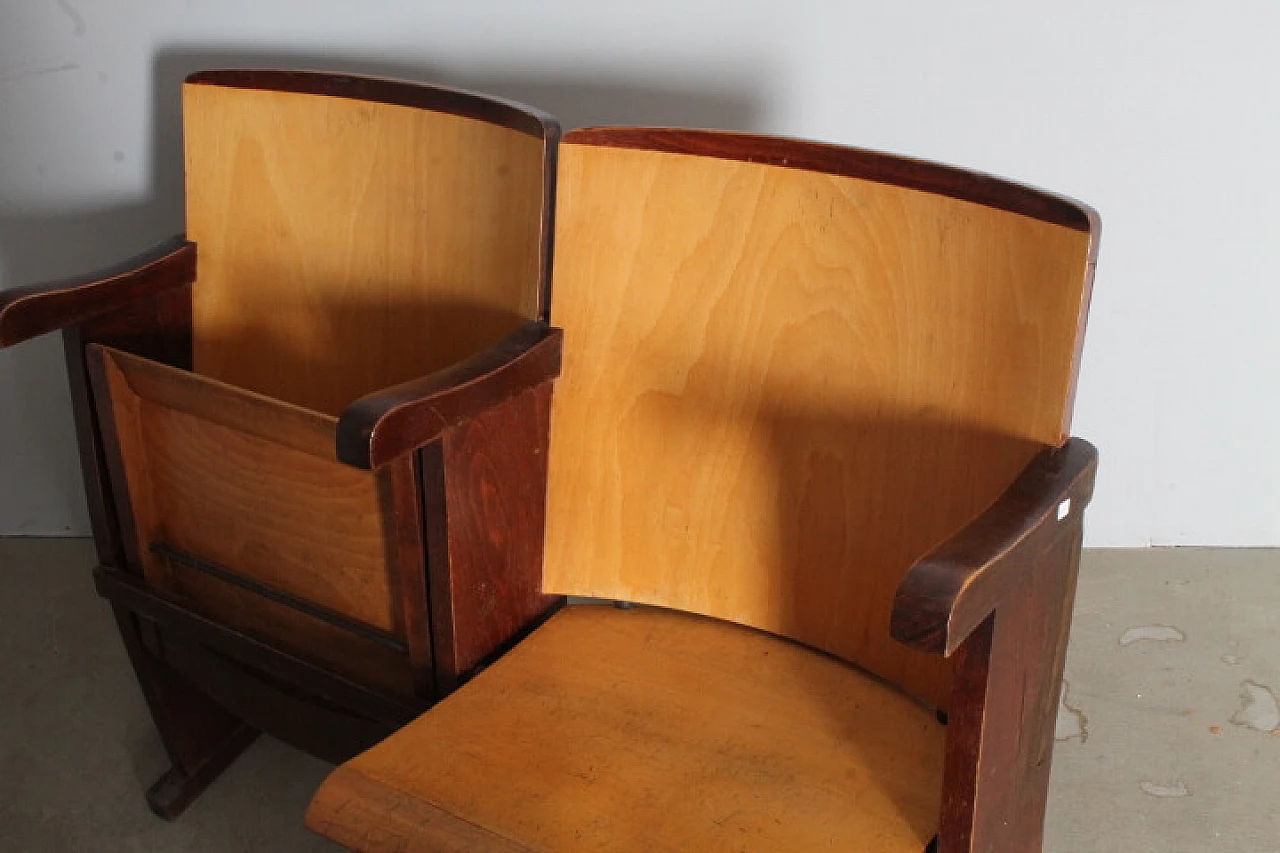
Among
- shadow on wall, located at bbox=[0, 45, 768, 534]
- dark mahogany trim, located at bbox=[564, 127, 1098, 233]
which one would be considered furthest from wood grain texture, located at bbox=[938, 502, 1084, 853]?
shadow on wall, located at bbox=[0, 45, 768, 534]

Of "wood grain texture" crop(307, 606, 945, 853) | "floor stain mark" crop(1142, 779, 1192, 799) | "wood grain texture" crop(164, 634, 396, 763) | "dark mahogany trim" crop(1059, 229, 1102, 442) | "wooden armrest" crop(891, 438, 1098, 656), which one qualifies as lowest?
"floor stain mark" crop(1142, 779, 1192, 799)

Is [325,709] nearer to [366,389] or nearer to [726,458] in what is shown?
[366,389]

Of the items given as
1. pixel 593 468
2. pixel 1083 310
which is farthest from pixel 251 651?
pixel 1083 310

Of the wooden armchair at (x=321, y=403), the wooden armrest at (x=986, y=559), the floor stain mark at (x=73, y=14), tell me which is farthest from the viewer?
the floor stain mark at (x=73, y=14)

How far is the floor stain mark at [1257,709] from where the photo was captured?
1.73 m

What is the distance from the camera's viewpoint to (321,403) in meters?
1.51

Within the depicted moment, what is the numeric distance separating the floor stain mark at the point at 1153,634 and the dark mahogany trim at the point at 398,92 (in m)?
1.18

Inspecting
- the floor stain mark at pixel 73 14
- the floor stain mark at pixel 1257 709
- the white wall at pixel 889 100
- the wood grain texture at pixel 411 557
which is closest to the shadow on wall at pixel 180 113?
the white wall at pixel 889 100

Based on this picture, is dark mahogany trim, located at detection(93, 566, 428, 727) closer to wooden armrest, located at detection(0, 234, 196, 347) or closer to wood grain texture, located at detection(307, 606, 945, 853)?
wood grain texture, located at detection(307, 606, 945, 853)

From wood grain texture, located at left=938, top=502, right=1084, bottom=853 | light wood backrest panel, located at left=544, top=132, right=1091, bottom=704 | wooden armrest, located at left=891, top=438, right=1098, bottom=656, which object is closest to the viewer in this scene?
wooden armrest, located at left=891, top=438, right=1098, bottom=656

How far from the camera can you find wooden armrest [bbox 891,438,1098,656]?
83cm

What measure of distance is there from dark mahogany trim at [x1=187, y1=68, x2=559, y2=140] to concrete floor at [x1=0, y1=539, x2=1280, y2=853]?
33.5 inches

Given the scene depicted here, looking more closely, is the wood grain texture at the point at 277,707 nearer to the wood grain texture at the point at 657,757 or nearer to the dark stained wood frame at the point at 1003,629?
the wood grain texture at the point at 657,757

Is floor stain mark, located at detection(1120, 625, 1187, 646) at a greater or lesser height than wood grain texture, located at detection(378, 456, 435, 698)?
lesser
